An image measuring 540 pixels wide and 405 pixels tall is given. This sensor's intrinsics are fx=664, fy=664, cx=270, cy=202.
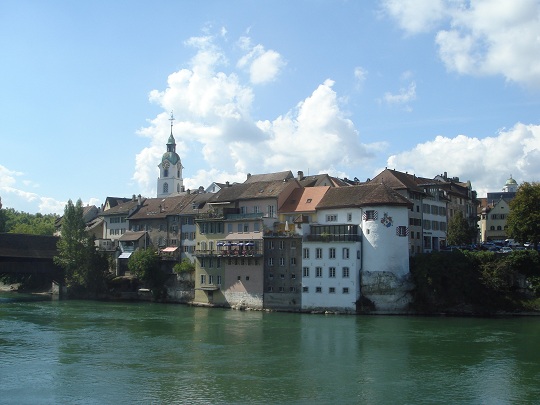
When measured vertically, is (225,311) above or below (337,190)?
below

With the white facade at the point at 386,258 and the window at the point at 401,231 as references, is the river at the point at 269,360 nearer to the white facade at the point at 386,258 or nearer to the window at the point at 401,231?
the white facade at the point at 386,258

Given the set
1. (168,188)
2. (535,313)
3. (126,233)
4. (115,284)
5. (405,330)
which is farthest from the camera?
A: (168,188)

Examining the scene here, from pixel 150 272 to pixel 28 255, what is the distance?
2035cm

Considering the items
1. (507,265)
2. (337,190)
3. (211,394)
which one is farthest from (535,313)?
(211,394)

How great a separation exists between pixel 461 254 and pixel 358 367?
31103mm

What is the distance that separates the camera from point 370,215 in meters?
66.4

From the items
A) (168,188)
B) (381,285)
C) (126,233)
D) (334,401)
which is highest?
(168,188)

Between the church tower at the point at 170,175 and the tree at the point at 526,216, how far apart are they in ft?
291

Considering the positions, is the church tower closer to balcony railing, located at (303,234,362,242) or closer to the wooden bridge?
the wooden bridge

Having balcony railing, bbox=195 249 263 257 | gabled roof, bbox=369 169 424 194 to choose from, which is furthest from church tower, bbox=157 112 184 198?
gabled roof, bbox=369 169 424 194

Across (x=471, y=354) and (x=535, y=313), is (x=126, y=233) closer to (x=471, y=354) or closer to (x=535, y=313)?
(x=535, y=313)

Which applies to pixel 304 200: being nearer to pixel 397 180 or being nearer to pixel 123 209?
pixel 397 180

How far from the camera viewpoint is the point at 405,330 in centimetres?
5319

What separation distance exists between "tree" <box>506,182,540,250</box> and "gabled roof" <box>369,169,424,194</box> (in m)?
10.7
